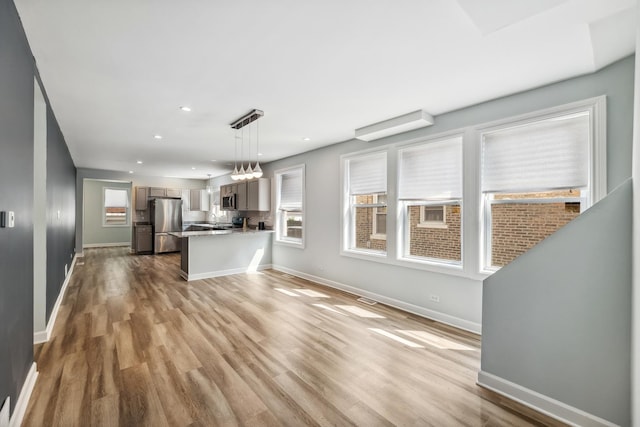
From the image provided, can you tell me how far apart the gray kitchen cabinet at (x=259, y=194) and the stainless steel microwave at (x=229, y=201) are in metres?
0.79

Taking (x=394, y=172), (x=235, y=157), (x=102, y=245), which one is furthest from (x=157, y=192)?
(x=394, y=172)

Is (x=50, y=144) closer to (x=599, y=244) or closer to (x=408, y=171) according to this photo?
(x=408, y=171)

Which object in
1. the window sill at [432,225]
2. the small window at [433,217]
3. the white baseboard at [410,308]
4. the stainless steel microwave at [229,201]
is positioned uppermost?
the stainless steel microwave at [229,201]

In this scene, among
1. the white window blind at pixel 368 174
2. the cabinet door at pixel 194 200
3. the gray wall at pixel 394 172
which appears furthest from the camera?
the cabinet door at pixel 194 200

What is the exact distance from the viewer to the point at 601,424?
66.8 inches

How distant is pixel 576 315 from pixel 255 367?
8.05 feet

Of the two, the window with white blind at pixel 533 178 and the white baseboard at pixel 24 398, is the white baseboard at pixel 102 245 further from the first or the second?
the window with white blind at pixel 533 178

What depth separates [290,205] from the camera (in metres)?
6.35

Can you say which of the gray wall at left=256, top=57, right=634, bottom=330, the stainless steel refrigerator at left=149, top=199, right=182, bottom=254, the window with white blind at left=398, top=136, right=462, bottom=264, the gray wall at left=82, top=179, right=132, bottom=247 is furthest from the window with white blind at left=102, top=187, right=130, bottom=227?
the window with white blind at left=398, top=136, right=462, bottom=264

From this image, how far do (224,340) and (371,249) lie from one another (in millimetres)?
2710

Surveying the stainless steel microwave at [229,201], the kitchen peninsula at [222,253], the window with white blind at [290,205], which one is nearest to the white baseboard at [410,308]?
the window with white blind at [290,205]

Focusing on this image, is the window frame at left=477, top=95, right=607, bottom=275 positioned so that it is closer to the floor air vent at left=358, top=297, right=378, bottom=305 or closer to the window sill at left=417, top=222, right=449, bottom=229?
the window sill at left=417, top=222, right=449, bottom=229

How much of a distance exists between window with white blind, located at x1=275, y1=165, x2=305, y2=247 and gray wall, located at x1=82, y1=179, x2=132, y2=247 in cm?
703

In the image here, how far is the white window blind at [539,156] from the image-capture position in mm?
2635
